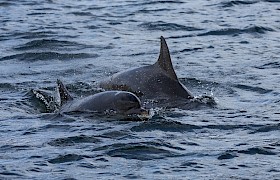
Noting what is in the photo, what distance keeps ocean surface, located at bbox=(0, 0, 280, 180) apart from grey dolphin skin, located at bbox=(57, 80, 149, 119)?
199 millimetres

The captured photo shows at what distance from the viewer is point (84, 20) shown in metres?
19.6

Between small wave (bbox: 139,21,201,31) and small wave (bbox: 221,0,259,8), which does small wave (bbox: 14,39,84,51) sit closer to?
small wave (bbox: 139,21,201,31)

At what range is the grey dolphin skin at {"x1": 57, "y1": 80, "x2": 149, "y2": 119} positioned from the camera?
10.5m

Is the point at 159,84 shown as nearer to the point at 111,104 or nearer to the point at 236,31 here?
the point at 111,104

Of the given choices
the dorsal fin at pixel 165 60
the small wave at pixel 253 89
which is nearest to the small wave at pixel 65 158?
the dorsal fin at pixel 165 60

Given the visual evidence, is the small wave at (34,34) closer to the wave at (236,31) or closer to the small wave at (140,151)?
the wave at (236,31)

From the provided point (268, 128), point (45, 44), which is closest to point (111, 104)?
point (268, 128)

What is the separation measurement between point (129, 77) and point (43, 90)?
1.43m

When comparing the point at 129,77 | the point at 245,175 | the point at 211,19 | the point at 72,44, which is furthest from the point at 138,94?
the point at 211,19

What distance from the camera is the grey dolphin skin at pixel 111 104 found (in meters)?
10.5

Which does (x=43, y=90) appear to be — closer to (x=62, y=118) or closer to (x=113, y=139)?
(x=62, y=118)

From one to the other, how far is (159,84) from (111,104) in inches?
55.5

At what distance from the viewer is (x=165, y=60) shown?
467 inches

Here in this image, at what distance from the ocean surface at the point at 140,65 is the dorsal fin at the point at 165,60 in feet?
2.53
